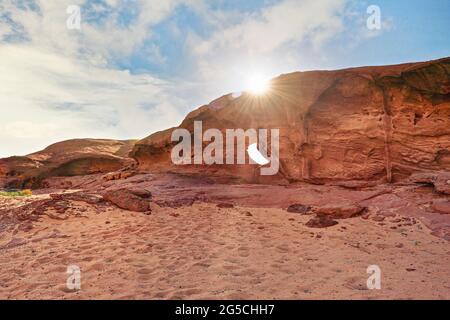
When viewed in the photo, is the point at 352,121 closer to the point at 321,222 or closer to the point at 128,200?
the point at 321,222

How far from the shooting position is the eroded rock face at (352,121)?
31.4ft

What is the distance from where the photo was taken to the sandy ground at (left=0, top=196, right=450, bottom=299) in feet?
14.3

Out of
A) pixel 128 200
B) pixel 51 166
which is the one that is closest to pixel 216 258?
pixel 128 200

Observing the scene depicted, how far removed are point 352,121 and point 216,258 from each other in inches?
278

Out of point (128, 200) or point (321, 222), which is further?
point (128, 200)

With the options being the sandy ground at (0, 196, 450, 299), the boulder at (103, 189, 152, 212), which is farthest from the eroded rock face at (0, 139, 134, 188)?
the sandy ground at (0, 196, 450, 299)

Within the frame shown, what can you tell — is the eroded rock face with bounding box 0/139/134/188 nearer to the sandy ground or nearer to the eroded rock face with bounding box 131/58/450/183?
the eroded rock face with bounding box 131/58/450/183

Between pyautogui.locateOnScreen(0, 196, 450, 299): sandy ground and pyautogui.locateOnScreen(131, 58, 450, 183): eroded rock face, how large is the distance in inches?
128

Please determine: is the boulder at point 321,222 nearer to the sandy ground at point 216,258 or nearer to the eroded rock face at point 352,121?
the sandy ground at point 216,258

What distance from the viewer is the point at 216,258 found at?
225 inches

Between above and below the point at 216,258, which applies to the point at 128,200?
above

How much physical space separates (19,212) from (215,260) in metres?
5.52

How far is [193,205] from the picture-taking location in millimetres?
9477

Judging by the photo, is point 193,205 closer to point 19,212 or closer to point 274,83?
point 19,212
